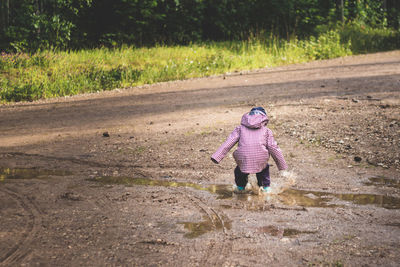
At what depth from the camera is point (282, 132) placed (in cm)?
763

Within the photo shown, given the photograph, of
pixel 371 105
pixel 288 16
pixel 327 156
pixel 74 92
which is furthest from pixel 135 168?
pixel 288 16

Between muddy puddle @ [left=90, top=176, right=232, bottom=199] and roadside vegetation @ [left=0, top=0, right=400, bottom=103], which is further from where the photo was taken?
roadside vegetation @ [left=0, top=0, right=400, bottom=103]

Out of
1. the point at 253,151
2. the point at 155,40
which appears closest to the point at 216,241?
the point at 253,151

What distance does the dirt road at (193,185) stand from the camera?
3.72 metres

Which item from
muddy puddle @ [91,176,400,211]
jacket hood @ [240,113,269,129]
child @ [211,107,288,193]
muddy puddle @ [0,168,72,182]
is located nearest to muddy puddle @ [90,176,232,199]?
muddy puddle @ [91,176,400,211]

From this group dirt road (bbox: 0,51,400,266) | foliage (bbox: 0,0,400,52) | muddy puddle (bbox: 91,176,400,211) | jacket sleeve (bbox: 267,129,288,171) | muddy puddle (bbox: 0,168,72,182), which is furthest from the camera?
foliage (bbox: 0,0,400,52)

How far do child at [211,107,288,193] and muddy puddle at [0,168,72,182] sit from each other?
2.19 meters

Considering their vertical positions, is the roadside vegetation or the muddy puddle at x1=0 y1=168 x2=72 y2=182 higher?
the roadside vegetation

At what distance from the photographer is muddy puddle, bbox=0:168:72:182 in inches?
231

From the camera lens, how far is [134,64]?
15406 mm

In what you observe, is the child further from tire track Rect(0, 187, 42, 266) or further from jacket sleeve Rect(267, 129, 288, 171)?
tire track Rect(0, 187, 42, 266)

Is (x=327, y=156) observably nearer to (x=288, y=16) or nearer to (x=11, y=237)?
(x=11, y=237)

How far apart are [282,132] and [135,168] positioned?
2666 mm

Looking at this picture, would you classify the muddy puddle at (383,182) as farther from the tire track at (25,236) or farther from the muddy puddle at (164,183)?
the tire track at (25,236)
